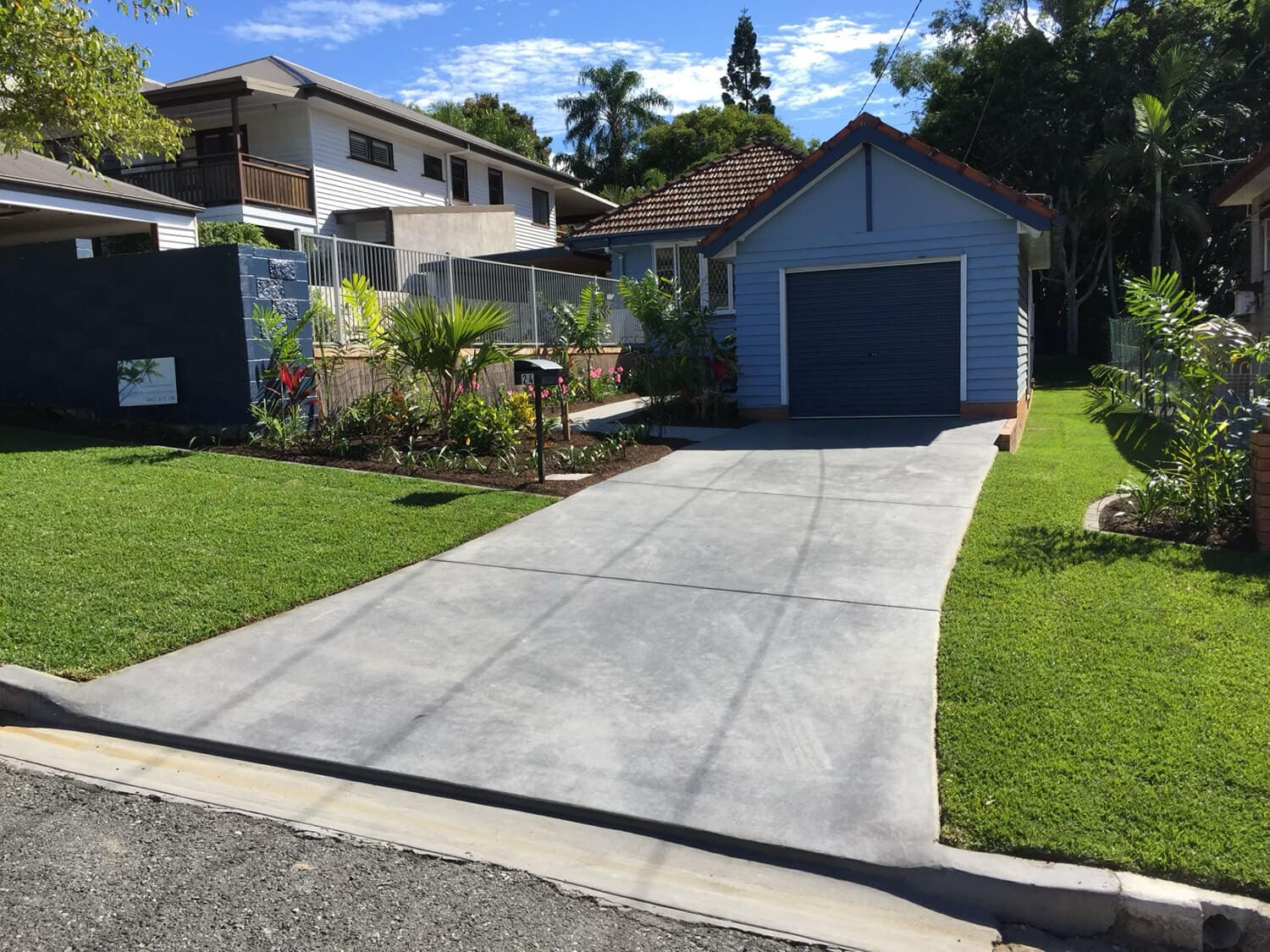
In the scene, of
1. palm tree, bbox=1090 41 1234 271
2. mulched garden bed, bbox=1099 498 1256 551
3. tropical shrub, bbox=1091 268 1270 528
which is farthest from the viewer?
palm tree, bbox=1090 41 1234 271

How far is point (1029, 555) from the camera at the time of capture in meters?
6.72

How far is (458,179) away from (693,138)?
66.3 feet

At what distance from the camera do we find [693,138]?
4734 centimetres

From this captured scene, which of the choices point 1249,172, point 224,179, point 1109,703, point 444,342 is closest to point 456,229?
point 224,179

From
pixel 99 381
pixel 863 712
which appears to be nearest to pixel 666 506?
pixel 863 712

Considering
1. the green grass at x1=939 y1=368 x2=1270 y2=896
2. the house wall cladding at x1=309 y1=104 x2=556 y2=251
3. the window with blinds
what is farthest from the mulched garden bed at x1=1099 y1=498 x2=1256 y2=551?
the house wall cladding at x1=309 y1=104 x2=556 y2=251

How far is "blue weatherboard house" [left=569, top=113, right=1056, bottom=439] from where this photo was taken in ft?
43.8

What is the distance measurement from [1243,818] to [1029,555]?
11.1 ft

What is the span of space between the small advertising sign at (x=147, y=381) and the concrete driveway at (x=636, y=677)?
222 inches

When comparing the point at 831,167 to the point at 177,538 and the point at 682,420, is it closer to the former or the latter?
the point at 682,420

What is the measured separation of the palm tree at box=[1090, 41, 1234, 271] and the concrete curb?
97.1 feet

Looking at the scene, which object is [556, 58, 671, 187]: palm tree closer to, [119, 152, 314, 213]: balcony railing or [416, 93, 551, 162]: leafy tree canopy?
[416, 93, 551, 162]: leafy tree canopy

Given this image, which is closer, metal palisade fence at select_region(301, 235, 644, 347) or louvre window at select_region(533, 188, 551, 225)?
metal palisade fence at select_region(301, 235, 644, 347)

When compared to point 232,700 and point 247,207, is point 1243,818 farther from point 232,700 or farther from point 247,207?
point 247,207
